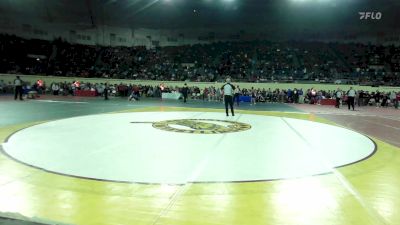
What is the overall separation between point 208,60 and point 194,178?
32607 millimetres

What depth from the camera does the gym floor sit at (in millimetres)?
4148

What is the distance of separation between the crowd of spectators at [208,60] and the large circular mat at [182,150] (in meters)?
21.7

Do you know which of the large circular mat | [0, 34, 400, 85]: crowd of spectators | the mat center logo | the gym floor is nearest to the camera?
the gym floor

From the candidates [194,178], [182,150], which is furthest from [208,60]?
[194,178]

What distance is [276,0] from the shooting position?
2903 cm

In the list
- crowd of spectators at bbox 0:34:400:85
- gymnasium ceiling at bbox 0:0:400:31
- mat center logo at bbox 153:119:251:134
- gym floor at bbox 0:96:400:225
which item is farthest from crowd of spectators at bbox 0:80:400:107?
gym floor at bbox 0:96:400:225

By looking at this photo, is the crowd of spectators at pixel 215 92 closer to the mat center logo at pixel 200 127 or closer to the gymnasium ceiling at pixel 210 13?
the gymnasium ceiling at pixel 210 13

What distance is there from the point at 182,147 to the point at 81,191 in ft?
11.1

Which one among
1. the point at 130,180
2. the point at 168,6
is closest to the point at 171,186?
the point at 130,180

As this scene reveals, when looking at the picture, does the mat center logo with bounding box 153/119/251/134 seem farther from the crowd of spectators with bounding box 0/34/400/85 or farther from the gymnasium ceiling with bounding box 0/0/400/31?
the gymnasium ceiling with bounding box 0/0/400/31

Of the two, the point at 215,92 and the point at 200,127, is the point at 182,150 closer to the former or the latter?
the point at 200,127

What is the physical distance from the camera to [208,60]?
37.6 meters

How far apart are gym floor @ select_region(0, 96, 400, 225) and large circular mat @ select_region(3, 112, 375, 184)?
0.07ft

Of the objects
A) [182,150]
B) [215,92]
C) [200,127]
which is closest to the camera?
[182,150]
